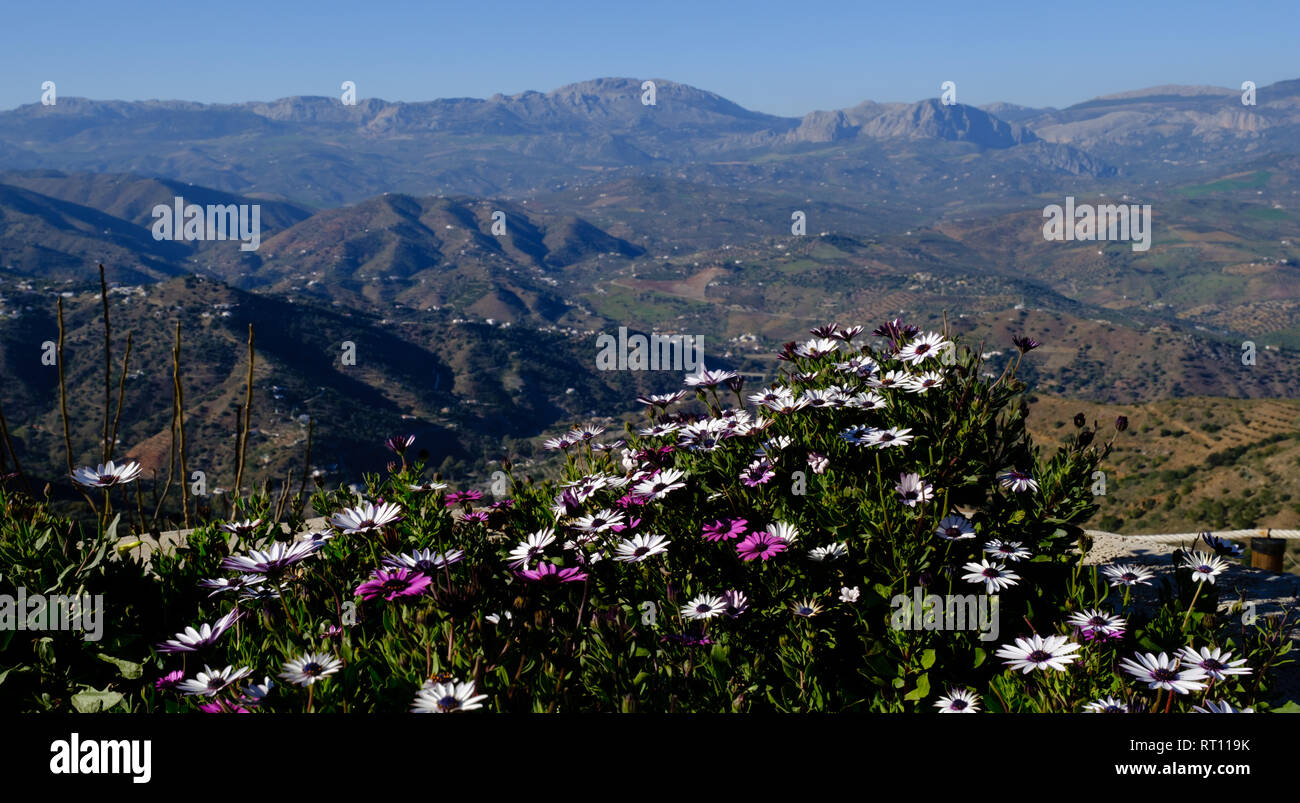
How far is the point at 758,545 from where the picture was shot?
3678mm

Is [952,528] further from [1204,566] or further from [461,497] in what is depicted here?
[461,497]

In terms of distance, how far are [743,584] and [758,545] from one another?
360mm

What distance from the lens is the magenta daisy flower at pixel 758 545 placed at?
3568mm

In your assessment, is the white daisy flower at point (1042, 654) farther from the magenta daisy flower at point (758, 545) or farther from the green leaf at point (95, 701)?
the green leaf at point (95, 701)

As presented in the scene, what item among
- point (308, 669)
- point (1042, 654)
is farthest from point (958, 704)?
point (308, 669)

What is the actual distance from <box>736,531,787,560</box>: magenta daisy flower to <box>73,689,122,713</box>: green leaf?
8.28ft

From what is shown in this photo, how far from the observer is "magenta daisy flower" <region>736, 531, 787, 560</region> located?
11.7 feet

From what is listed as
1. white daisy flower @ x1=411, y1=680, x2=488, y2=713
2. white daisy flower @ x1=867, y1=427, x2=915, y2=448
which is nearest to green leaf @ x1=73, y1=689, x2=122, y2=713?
white daisy flower @ x1=411, y1=680, x2=488, y2=713

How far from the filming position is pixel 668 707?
106 inches

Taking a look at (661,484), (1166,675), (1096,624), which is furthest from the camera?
(661,484)

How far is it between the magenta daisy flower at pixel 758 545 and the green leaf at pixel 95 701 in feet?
8.28
